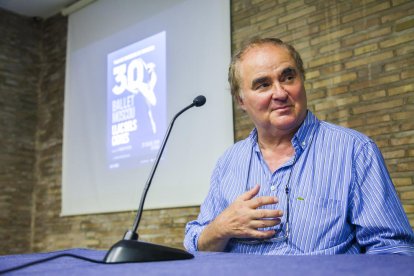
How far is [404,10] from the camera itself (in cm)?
301

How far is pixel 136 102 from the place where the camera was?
4480mm

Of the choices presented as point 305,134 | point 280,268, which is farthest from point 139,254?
point 305,134

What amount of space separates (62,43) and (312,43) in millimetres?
3315

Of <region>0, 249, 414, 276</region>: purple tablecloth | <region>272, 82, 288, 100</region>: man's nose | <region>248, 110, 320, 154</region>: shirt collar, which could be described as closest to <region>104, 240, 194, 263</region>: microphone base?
<region>0, 249, 414, 276</region>: purple tablecloth

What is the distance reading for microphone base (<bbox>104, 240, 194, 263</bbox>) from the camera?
33.0 inches

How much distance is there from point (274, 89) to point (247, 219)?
20.6 inches

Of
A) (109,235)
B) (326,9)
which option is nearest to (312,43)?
(326,9)

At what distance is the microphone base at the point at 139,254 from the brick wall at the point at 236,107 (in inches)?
94.2

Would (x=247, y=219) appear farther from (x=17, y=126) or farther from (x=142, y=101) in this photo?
(x=17, y=126)

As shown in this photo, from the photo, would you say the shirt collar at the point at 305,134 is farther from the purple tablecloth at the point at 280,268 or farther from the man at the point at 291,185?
the purple tablecloth at the point at 280,268

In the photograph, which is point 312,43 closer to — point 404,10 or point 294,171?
point 404,10

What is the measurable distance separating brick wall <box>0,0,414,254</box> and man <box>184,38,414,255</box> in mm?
1603

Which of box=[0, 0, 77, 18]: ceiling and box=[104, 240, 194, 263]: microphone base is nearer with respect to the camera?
box=[104, 240, 194, 263]: microphone base

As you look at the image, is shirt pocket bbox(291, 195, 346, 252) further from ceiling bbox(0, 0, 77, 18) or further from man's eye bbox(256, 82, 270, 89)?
ceiling bbox(0, 0, 77, 18)
